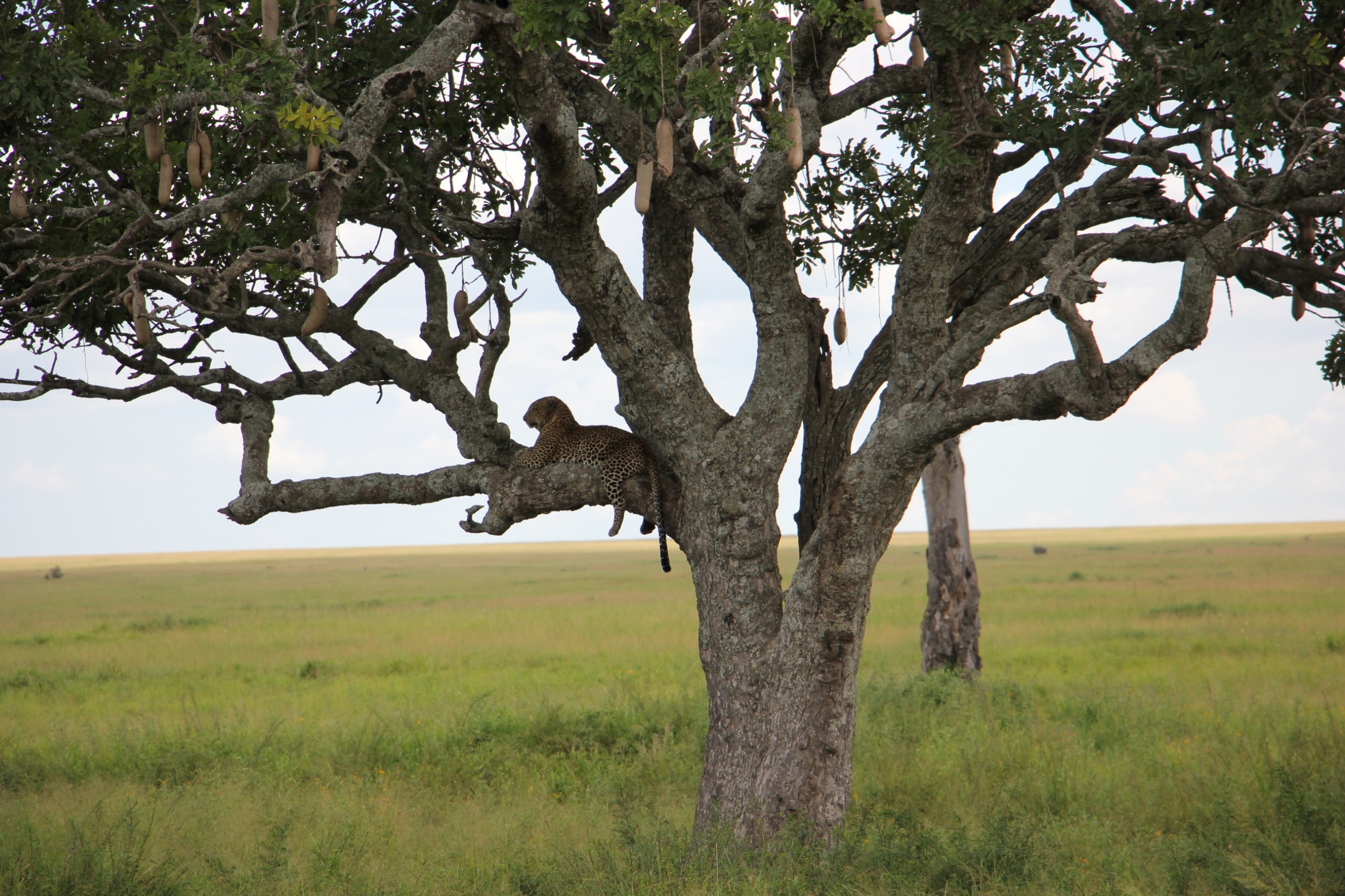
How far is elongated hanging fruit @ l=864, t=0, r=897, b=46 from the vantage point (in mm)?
4184

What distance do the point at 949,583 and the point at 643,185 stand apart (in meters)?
12.3

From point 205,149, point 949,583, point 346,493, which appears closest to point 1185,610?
point 949,583

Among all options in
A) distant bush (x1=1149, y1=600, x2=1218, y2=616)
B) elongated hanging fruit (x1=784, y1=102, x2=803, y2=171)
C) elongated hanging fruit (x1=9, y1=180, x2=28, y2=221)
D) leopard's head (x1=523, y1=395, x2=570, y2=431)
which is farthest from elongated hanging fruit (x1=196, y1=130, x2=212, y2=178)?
distant bush (x1=1149, y1=600, x2=1218, y2=616)

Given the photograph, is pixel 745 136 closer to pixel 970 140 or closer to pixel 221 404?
pixel 970 140

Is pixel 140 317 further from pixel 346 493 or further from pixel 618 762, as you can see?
pixel 618 762

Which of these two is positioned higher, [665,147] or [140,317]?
[665,147]

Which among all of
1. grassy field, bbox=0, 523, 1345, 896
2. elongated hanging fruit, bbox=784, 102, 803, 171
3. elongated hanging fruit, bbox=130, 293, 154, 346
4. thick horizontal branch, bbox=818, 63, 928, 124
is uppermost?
thick horizontal branch, bbox=818, 63, 928, 124

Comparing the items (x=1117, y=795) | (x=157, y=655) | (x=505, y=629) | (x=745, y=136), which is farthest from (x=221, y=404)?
(x=505, y=629)

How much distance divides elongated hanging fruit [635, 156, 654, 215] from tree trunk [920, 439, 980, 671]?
11.8 meters

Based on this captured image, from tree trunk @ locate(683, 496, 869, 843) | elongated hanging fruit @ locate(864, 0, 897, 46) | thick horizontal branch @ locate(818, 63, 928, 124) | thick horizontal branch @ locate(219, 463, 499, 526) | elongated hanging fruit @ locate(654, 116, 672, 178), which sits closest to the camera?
elongated hanging fruit @ locate(864, 0, 897, 46)

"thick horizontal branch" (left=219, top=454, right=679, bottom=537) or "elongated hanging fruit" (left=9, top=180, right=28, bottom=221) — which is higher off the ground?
"elongated hanging fruit" (left=9, top=180, right=28, bottom=221)

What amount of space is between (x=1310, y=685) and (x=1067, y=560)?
4091cm

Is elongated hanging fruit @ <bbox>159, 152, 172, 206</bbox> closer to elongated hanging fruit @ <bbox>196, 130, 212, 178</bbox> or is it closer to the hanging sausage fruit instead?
elongated hanging fruit @ <bbox>196, 130, 212, 178</bbox>

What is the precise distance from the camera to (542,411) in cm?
930
